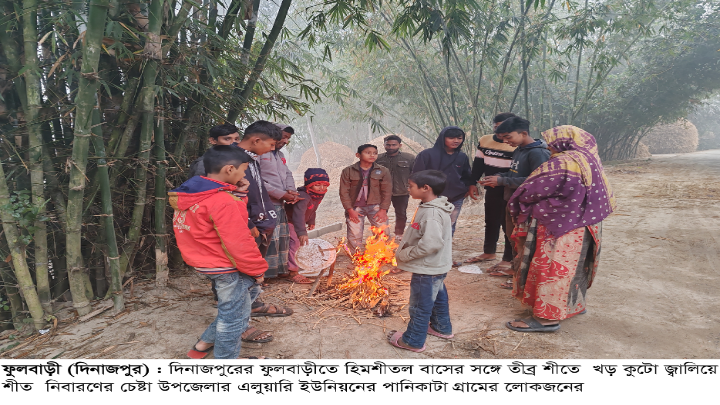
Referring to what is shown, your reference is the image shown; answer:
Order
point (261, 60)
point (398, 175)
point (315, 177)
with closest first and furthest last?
point (261, 60), point (315, 177), point (398, 175)

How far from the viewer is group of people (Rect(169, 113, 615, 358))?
6.64ft

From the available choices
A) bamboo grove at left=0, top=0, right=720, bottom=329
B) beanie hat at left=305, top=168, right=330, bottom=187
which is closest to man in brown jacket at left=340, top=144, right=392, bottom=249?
beanie hat at left=305, top=168, right=330, bottom=187

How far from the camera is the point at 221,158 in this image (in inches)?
79.7

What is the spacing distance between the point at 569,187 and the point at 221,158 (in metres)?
2.21

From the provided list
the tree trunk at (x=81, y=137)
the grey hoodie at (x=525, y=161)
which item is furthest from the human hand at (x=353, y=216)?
the tree trunk at (x=81, y=137)

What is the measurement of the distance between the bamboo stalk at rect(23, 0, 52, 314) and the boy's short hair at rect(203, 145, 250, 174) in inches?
54.1

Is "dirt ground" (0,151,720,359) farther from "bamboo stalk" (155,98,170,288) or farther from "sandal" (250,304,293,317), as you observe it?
"bamboo stalk" (155,98,170,288)

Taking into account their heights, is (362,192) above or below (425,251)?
above

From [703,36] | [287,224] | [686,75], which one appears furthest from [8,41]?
[686,75]

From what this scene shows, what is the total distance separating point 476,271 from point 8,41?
437 cm

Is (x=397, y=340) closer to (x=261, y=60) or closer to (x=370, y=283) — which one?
(x=370, y=283)

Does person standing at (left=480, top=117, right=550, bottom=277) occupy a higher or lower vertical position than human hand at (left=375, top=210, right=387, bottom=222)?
higher

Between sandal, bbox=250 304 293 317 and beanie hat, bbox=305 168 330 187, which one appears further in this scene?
beanie hat, bbox=305 168 330 187

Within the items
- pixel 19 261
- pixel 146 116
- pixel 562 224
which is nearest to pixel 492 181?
pixel 562 224
